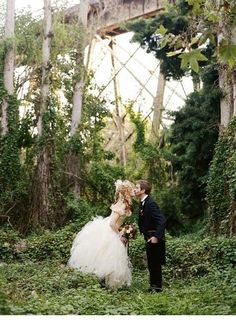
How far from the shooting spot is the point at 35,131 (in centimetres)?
1739

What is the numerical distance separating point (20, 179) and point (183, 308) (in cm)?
1109

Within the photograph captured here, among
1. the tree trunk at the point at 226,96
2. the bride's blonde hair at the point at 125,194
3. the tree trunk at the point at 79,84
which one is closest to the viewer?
the bride's blonde hair at the point at 125,194

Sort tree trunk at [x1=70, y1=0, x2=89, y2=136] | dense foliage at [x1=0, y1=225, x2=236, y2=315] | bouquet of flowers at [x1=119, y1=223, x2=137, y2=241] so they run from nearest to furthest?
dense foliage at [x1=0, y1=225, x2=236, y2=315] < bouquet of flowers at [x1=119, y1=223, x2=137, y2=241] < tree trunk at [x1=70, y1=0, x2=89, y2=136]

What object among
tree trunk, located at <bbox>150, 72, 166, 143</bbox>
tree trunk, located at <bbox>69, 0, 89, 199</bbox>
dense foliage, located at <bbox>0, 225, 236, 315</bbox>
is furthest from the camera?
tree trunk, located at <bbox>150, 72, 166, 143</bbox>

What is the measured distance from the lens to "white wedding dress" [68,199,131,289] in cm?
829

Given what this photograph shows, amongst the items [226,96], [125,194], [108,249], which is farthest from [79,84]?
[108,249]

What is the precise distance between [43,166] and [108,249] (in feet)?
26.1

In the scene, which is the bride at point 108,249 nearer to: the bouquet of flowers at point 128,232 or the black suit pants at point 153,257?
the bouquet of flowers at point 128,232

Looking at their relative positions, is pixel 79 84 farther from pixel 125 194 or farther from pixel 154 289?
pixel 154 289

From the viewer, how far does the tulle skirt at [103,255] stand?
828cm

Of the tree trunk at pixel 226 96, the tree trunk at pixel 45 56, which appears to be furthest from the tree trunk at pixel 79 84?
the tree trunk at pixel 226 96

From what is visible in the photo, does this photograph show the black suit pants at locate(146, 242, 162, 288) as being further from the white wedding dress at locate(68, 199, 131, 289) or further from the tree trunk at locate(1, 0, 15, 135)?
the tree trunk at locate(1, 0, 15, 135)

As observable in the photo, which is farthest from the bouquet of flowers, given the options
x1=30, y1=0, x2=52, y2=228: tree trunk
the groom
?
x1=30, y1=0, x2=52, y2=228: tree trunk

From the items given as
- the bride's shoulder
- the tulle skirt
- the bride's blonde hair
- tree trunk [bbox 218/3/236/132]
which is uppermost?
tree trunk [bbox 218/3/236/132]
